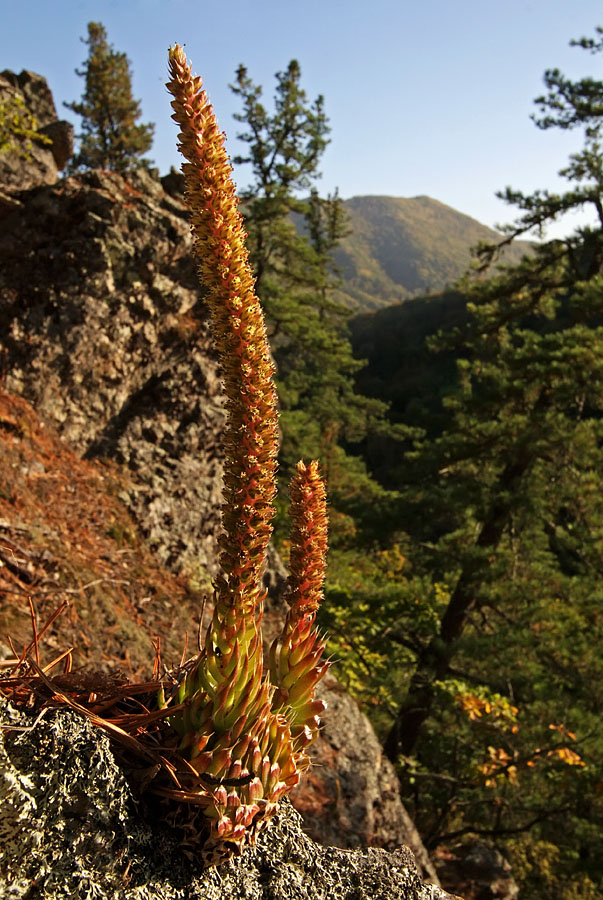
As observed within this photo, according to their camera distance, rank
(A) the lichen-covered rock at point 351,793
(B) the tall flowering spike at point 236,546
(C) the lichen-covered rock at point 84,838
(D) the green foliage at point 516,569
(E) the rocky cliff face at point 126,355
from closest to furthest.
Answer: (C) the lichen-covered rock at point 84,838, (B) the tall flowering spike at point 236,546, (A) the lichen-covered rock at point 351,793, (E) the rocky cliff face at point 126,355, (D) the green foliage at point 516,569

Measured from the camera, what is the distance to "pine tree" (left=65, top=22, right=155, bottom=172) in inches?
1330

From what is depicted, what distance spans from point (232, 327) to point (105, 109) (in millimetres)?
39683

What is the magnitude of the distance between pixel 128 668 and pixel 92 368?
146 inches

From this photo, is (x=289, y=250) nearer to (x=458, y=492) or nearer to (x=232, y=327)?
(x=458, y=492)

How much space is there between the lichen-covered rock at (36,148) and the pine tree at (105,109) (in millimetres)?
17978

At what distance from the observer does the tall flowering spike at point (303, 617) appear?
1380mm

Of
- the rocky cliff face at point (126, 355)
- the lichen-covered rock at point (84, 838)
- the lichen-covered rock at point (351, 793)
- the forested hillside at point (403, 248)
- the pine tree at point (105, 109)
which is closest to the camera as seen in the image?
the lichen-covered rock at point (84, 838)

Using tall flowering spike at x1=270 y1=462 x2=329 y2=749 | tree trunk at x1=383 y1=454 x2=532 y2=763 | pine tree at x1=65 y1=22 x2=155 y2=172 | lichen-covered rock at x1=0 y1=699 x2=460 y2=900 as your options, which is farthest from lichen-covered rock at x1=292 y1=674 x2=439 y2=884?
pine tree at x1=65 y1=22 x2=155 y2=172

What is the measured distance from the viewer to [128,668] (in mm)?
4258

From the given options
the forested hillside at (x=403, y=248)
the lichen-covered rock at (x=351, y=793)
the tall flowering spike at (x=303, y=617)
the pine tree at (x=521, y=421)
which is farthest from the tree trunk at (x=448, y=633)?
the forested hillside at (x=403, y=248)

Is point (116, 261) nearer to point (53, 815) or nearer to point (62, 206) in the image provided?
point (62, 206)

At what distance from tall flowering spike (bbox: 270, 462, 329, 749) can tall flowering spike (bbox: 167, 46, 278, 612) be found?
100 millimetres

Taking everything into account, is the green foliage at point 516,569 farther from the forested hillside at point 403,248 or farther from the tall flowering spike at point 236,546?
the forested hillside at point 403,248

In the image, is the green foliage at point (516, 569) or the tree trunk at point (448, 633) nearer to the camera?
the green foliage at point (516, 569)
